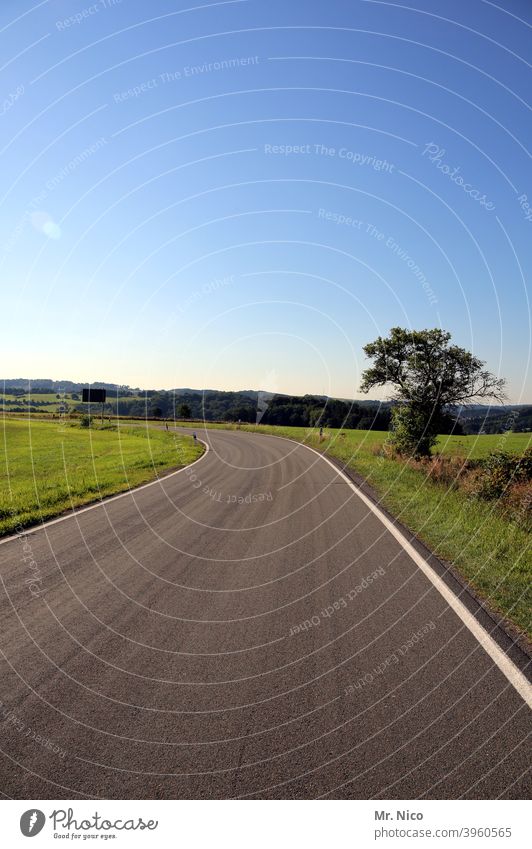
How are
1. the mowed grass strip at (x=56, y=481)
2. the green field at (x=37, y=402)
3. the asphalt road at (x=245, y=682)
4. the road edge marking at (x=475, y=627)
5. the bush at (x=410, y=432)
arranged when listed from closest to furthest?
1. the asphalt road at (x=245, y=682)
2. the road edge marking at (x=475, y=627)
3. the mowed grass strip at (x=56, y=481)
4. the bush at (x=410, y=432)
5. the green field at (x=37, y=402)

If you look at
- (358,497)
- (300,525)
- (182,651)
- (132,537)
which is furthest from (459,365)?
(182,651)

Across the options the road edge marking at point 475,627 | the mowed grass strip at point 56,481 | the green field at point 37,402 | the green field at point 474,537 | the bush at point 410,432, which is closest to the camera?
the road edge marking at point 475,627

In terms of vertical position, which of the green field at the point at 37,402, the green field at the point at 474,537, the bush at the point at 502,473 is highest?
the bush at the point at 502,473

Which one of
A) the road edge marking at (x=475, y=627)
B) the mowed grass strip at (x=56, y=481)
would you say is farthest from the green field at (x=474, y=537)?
the mowed grass strip at (x=56, y=481)

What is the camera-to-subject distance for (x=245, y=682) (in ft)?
13.1

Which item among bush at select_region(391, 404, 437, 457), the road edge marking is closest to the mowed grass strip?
the road edge marking

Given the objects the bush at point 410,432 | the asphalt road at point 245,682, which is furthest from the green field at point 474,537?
the bush at point 410,432

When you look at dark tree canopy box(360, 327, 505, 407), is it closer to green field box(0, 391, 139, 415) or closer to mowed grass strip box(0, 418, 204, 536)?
mowed grass strip box(0, 418, 204, 536)

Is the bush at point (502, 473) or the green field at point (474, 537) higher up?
the bush at point (502, 473)

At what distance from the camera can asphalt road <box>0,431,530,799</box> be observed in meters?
2.95

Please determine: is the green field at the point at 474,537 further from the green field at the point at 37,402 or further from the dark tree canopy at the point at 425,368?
the green field at the point at 37,402

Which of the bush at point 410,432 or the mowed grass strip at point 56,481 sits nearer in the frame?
the mowed grass strip at point 56,481

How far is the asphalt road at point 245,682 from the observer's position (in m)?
2.95

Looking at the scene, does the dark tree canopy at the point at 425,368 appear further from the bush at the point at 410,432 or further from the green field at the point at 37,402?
the green field at the point at 37,402
